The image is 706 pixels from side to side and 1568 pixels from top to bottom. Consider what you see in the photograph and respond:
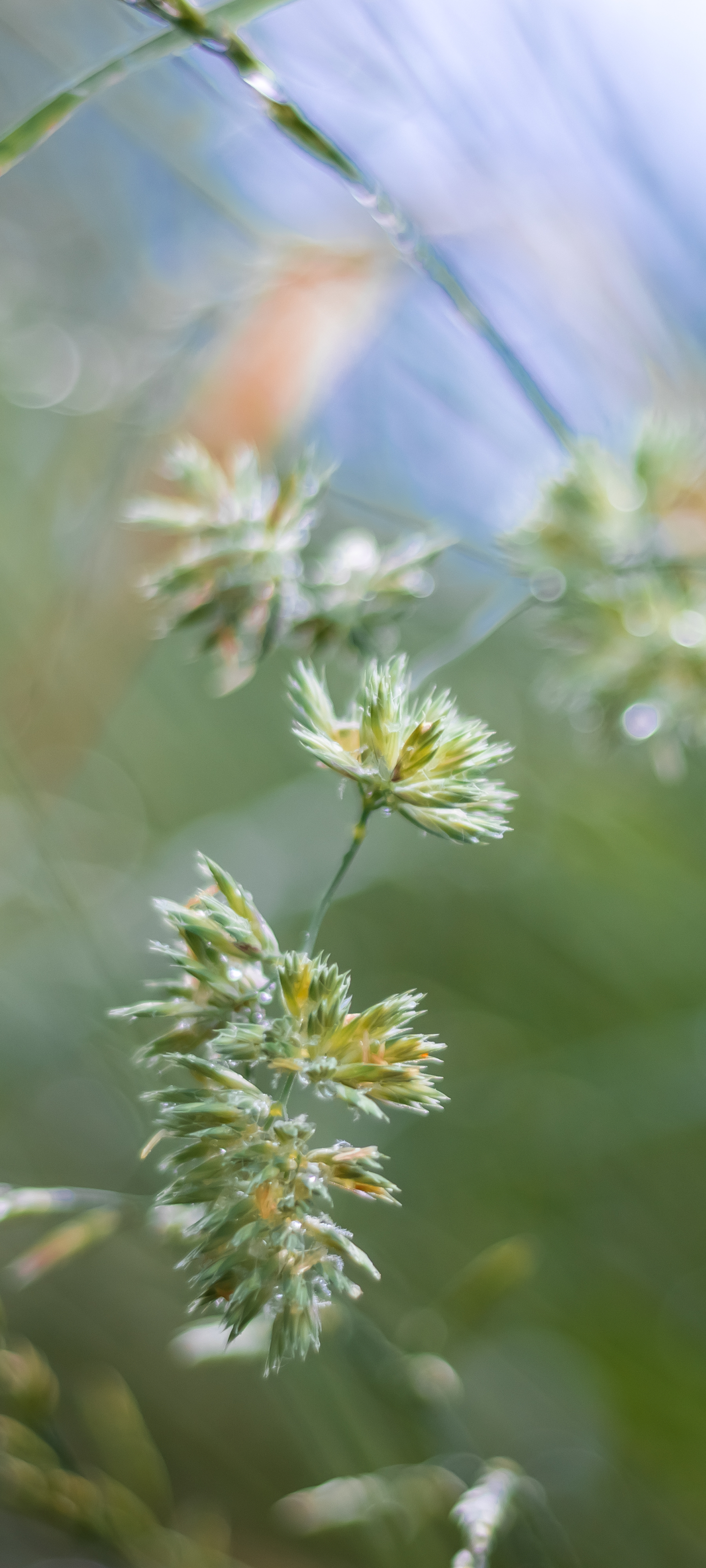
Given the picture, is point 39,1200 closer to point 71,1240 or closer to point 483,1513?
point 71,1240

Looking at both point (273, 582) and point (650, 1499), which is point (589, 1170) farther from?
point (273, 582)

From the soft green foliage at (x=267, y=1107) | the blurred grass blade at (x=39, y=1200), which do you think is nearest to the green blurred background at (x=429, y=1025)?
the blurred grass blade at (x=39, y=1200)

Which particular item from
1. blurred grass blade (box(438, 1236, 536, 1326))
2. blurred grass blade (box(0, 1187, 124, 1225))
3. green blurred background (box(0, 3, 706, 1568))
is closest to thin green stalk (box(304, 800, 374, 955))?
blurred grass blade (box(0, 1187, 124, 1225))

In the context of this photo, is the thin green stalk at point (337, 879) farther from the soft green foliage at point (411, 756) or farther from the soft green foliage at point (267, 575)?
the soft green foliage at point (267, 575)

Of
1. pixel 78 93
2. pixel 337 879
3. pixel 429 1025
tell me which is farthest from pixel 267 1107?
pixel 429 1025

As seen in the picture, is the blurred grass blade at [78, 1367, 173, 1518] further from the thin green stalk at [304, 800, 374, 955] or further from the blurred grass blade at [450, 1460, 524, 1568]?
the thin green stalk at [304, 800, 374, 955]

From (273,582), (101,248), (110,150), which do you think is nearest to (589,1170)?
(273,582)
